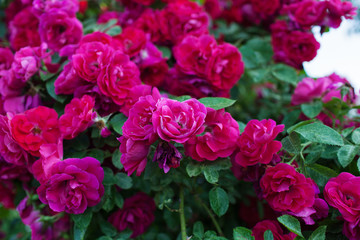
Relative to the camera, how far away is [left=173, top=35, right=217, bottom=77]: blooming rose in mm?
938

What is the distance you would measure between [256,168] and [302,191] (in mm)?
117

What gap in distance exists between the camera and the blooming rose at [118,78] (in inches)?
31.8

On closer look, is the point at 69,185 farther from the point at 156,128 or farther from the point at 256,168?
the point at 256,168

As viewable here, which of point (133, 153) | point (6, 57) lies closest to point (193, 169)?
point (133, 153)

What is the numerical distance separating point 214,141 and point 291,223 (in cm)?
22

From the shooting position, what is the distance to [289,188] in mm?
714

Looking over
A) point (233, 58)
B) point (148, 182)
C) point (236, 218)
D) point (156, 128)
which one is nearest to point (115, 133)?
point (148, 182)

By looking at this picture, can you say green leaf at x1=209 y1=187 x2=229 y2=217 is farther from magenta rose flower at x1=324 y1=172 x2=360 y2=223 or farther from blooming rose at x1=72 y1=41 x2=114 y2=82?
blooming rose at x1=72 y1=41 x2=114 y2=82

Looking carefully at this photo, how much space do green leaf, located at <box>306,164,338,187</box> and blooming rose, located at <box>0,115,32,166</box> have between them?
0.66 metres

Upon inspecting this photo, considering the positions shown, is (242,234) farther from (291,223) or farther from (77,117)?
(77,117)

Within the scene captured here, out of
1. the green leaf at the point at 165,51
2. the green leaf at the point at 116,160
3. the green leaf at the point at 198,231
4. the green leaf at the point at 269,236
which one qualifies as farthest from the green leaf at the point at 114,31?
the green leaf at the point at 269,236

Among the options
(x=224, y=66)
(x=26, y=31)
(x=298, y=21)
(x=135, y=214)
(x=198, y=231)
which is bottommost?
(x=135, y=214)

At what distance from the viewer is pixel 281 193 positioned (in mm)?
721

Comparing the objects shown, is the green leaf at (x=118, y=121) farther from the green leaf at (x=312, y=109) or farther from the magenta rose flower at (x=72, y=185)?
the green leaf at (x=312, y=109)
